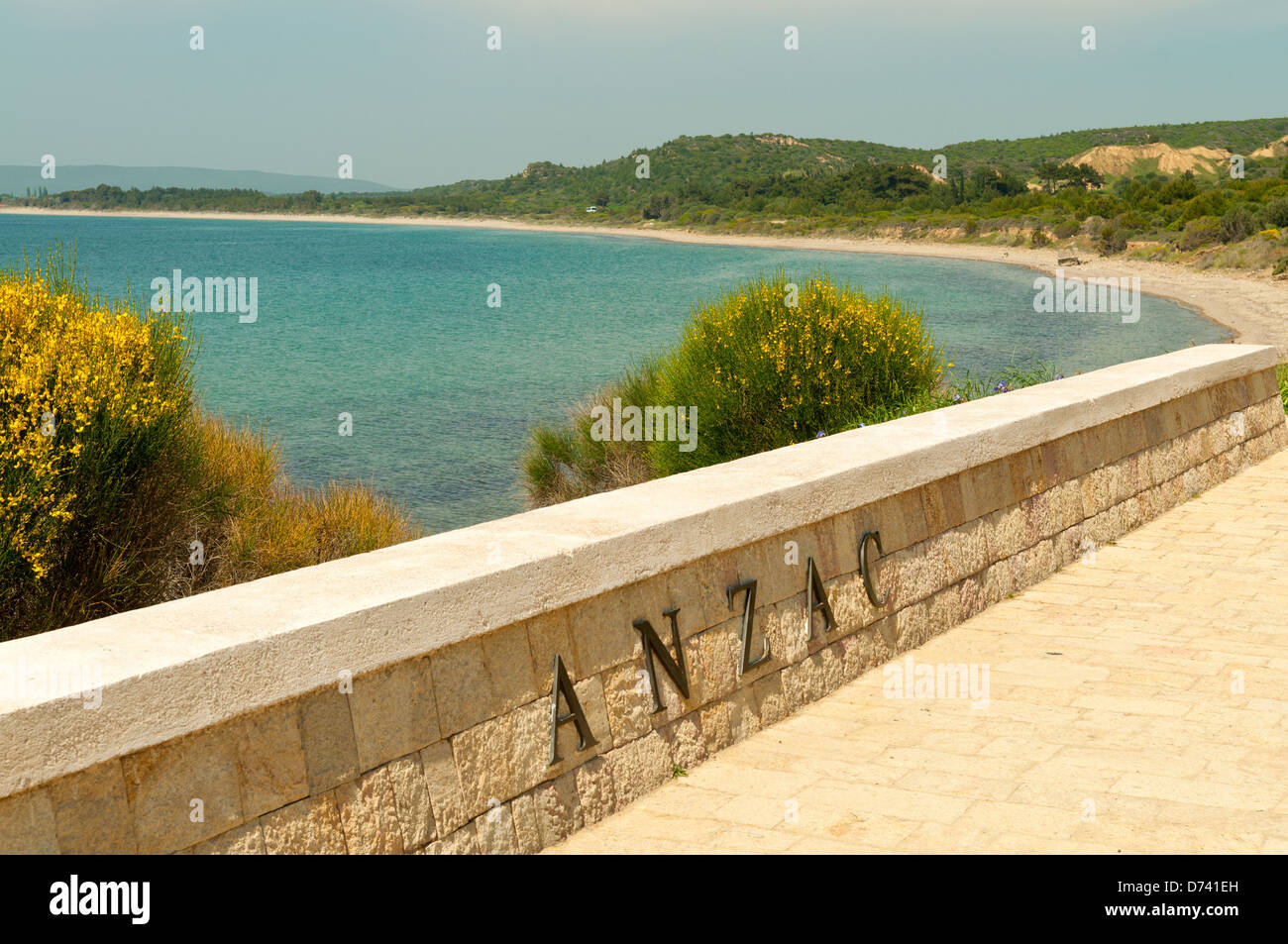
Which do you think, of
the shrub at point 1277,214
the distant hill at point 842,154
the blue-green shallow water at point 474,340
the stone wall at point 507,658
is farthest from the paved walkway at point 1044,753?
the distant hill at point 842,154

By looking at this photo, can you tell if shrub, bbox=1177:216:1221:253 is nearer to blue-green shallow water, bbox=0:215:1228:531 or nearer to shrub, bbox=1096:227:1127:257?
shrub, bbox=1096:227:1127:257

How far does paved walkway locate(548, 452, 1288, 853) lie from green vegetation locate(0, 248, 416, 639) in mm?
3781

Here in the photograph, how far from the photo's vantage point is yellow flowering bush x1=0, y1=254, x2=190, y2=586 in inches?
236

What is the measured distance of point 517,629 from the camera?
3.63 metres

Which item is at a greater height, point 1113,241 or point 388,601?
point 1113,241

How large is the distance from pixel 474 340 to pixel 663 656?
34635 mm

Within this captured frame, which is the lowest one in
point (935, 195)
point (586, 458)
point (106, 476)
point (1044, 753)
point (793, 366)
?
point (586, 458)

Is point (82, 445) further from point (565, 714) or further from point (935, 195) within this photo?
point (935, 195)

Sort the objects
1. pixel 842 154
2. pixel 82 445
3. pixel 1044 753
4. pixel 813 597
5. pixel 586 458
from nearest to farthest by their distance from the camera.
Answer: pixel 1044 753, pixel 813 597, pixel 82 445, pixel 586 458, pixel 842 154

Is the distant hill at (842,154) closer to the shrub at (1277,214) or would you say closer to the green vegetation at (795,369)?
the shrub at (1277,214)

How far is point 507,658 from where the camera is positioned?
3.59 m

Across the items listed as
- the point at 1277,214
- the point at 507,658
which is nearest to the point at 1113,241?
the point at 1277,214

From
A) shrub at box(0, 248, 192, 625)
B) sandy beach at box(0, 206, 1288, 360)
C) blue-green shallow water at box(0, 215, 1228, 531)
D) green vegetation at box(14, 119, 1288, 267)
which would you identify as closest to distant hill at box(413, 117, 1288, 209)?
green vegetation at box(14, 119, 1288, 267)

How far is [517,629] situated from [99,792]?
1.27 meters
